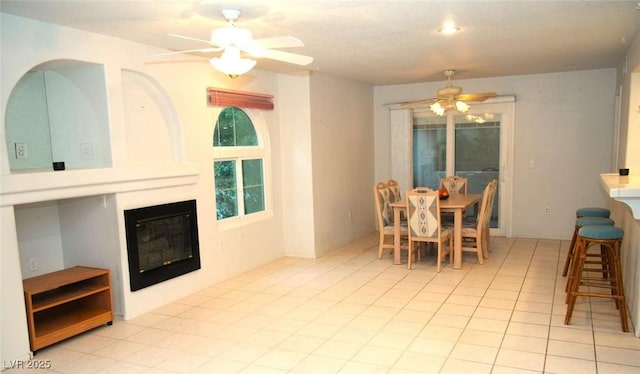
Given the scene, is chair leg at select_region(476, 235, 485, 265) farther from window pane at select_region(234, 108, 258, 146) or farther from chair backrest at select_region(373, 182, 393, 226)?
window pane at select_region(234, 108, 258, 146)

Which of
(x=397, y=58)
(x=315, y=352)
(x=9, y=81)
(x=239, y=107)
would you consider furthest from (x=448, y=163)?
(x=9, y=81)

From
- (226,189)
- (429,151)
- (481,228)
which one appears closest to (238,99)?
(226,189)

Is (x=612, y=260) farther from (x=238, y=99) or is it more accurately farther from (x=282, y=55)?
(x=238, y=99)

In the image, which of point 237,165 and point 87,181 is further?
point 237,165

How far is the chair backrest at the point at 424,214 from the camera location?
505 cm

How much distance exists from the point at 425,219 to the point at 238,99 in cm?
247

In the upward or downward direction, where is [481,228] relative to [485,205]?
downward

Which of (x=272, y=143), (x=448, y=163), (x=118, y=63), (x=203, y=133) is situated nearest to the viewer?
(x=118, y=63)

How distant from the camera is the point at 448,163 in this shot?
711 cm

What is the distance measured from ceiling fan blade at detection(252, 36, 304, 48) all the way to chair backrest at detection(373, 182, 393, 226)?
3021 millimetres

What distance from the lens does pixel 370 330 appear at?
3.55 metres

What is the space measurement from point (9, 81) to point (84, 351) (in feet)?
6.43

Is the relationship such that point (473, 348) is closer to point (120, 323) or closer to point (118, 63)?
point (120, 323)

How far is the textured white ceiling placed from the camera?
2.95 meters
